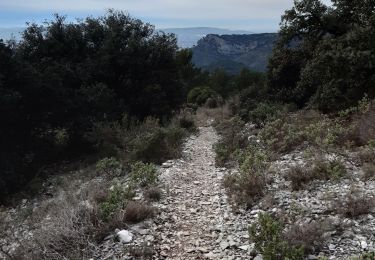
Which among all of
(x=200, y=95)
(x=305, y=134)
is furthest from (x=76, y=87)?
(x=200, y=95)

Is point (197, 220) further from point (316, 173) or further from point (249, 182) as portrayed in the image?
point (316, 173)

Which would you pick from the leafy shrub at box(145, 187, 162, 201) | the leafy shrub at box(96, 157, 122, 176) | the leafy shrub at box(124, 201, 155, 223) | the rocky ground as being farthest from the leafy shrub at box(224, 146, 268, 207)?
the leafy shrub at box(96, 157, 122, 176)

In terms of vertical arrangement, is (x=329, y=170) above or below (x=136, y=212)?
above

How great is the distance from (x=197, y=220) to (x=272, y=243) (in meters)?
2.19

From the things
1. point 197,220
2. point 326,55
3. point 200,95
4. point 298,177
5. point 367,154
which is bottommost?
point 200,95

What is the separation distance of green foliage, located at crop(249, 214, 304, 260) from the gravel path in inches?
13.8

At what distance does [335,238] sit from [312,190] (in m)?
1.82

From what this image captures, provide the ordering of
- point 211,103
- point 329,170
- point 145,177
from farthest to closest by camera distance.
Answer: point 211,103 → point 145,177 → point 329,170

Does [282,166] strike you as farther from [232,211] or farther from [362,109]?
[362,109]

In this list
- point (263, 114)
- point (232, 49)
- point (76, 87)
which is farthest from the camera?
point (232, 49)

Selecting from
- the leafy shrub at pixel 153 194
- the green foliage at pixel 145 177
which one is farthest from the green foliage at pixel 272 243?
the green foliage at pixel 145 177

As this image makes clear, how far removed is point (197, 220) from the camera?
7.15 m

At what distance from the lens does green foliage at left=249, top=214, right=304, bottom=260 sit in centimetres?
499

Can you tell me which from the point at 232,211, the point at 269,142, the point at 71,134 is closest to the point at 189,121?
the point at 71,134
